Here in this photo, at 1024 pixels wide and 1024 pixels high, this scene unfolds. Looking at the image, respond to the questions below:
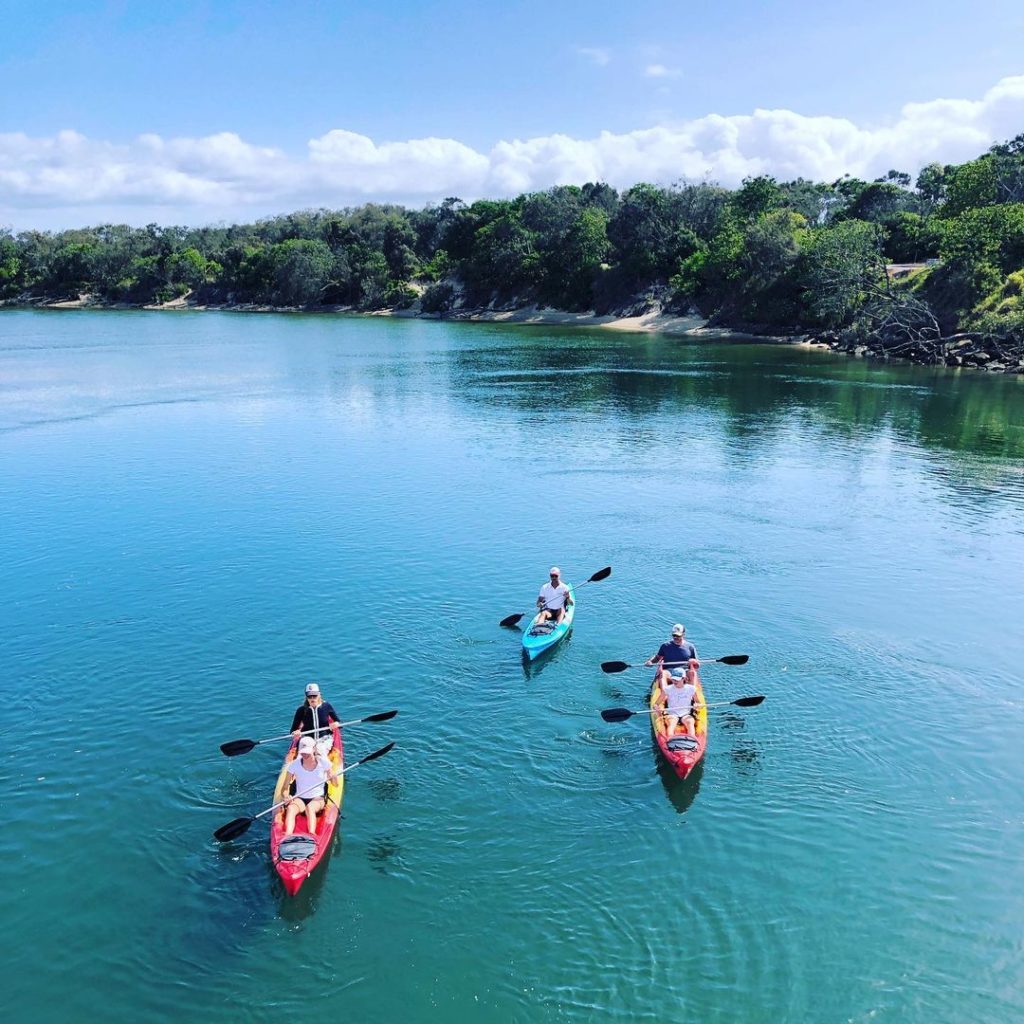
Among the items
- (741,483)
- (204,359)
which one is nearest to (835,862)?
(741,483)

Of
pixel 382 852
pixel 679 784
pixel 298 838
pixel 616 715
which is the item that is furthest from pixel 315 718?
pixel 679 784

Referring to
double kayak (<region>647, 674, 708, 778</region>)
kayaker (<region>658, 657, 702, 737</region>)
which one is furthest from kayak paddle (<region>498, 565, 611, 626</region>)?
double kayak (<region>647, 674, 708, 778</region>)

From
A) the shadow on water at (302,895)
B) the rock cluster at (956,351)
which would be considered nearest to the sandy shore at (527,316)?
the rock cluster at (956,351)

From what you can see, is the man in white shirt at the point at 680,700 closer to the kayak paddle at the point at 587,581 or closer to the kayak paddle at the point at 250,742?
the kayak paddle at the point at 587,581

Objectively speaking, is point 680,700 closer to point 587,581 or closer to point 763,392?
point 587,581

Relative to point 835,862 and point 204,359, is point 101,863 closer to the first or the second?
point 835,862

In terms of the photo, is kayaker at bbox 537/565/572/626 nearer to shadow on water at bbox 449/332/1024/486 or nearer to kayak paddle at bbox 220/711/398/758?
kayak paddle at bbox 220/711/398/758

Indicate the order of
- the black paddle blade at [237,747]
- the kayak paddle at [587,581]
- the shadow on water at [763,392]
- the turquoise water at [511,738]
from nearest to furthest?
the turquoise water at [511,738]
the black paddle blade at [237,747]
the kayak paddle at [587,581]
the shadow on water at [763,392]
